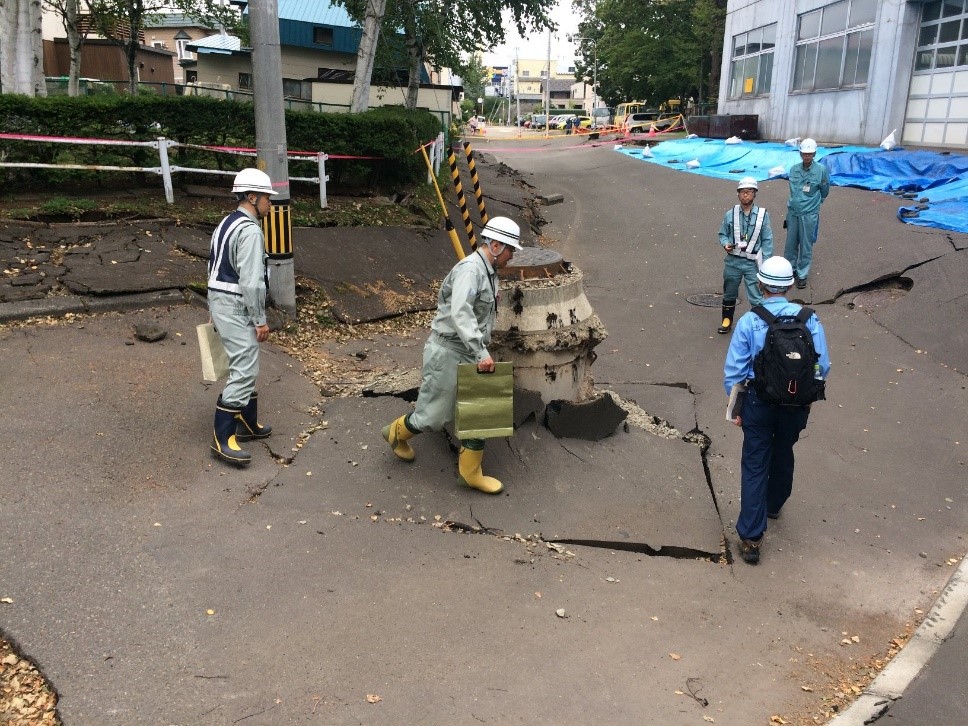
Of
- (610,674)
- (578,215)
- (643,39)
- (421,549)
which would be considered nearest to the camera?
(610,674)

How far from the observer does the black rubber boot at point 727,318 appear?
30.4 feet

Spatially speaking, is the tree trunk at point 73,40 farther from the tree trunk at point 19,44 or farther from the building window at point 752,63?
the building window at point 752,63

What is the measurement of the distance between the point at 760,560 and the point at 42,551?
13.9ft

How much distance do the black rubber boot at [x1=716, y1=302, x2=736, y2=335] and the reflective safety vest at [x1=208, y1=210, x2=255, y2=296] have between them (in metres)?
6.14

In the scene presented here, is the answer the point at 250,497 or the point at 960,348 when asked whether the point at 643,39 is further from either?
the point at 250,497

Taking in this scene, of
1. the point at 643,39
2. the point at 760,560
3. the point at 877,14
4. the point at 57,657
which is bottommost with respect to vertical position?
the point at 760,560

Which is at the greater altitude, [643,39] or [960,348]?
[643,39]

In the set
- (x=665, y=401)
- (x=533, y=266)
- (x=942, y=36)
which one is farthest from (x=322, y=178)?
(x=942, y=36)

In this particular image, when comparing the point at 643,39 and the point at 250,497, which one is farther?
the point at 643,39

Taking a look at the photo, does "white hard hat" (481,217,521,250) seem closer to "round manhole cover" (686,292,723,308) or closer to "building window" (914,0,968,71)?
"round manhole cover" (686,292,723,308)

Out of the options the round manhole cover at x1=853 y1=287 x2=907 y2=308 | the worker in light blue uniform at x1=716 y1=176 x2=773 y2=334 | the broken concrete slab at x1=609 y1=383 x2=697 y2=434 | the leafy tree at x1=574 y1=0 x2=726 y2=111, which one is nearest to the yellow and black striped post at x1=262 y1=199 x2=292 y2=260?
the broken concrete slab at x1=609 y1=383 x2=697 y2=434

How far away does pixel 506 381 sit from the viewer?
4.96 m

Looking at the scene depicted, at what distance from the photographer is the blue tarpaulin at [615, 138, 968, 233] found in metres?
12.6

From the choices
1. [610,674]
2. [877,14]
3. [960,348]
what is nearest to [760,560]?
[610,674]
